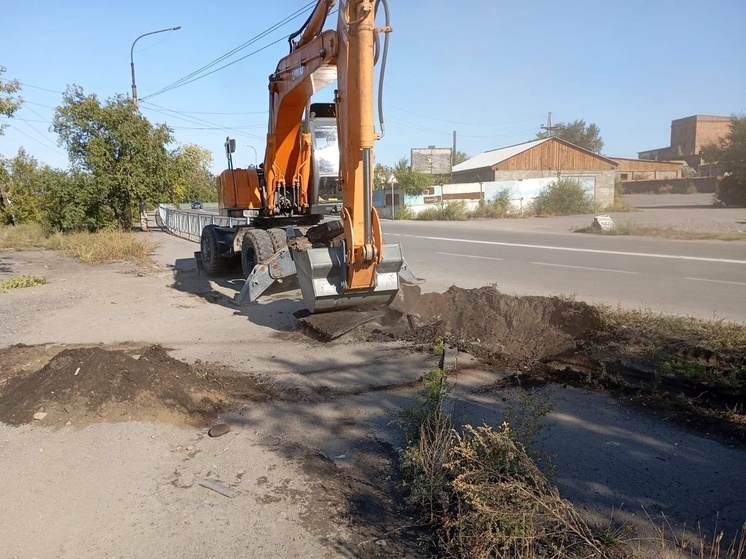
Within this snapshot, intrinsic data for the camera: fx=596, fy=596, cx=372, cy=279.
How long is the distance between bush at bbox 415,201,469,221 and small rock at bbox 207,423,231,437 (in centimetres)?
3340

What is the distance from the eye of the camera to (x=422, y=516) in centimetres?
344

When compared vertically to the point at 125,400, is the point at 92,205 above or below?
above

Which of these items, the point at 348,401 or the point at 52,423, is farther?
the point at 348,401

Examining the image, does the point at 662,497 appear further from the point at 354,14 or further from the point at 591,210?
the point at 591,210

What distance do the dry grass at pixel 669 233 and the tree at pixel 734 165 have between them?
1807 centimetres

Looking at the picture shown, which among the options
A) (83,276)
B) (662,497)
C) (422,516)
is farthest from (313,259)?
(83,276)

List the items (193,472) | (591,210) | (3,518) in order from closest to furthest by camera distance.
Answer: (3,518) < (193,472) < (591,210)

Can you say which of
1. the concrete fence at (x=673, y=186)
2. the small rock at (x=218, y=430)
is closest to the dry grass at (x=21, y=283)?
the small rock at (x=218, y=430)

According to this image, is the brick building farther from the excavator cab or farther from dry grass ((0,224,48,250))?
the excavator cab

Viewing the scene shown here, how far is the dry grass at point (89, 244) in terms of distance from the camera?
18.5m

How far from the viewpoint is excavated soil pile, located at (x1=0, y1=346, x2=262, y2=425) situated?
Result: 512 centimetres

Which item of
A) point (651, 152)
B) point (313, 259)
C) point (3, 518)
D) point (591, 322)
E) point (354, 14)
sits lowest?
point (3, 518)

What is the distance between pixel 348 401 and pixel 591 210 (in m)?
37.6

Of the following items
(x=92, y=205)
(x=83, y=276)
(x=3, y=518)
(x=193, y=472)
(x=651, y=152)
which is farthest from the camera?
(x=651, y=152)
